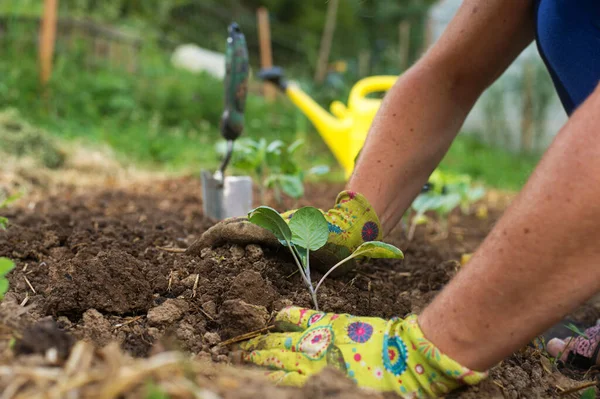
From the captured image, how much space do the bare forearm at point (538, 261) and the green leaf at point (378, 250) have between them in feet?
0.85

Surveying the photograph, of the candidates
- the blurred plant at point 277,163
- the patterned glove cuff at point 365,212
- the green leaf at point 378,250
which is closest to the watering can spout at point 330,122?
the blurred plant at point 277,163

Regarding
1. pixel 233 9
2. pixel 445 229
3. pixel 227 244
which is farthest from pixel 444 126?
pixel 233 9

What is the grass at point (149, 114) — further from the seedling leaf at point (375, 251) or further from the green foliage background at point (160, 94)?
the seedling leaf at point (375, 251)

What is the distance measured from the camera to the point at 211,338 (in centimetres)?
104

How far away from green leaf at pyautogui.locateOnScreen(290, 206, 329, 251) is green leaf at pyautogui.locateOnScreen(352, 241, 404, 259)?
0.08 m

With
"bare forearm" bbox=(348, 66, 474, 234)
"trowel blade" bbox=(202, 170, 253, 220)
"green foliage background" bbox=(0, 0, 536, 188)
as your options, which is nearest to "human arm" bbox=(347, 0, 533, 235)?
"bare forearm" bbox=(348, 66, 474, 234)

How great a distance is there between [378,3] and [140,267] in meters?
10.4

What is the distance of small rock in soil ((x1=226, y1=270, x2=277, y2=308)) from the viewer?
1.12 m

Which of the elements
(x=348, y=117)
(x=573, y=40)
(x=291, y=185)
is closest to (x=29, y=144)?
(x=348, y=117)

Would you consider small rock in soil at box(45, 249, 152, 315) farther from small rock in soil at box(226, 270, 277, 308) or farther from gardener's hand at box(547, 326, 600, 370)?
gardener's hand at box(547, 326, 600, 370)

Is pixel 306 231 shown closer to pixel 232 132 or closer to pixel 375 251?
pixel 375 251

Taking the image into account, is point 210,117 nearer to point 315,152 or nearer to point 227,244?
point 315,152

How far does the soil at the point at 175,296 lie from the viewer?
800 mm

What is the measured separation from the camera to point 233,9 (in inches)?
405
